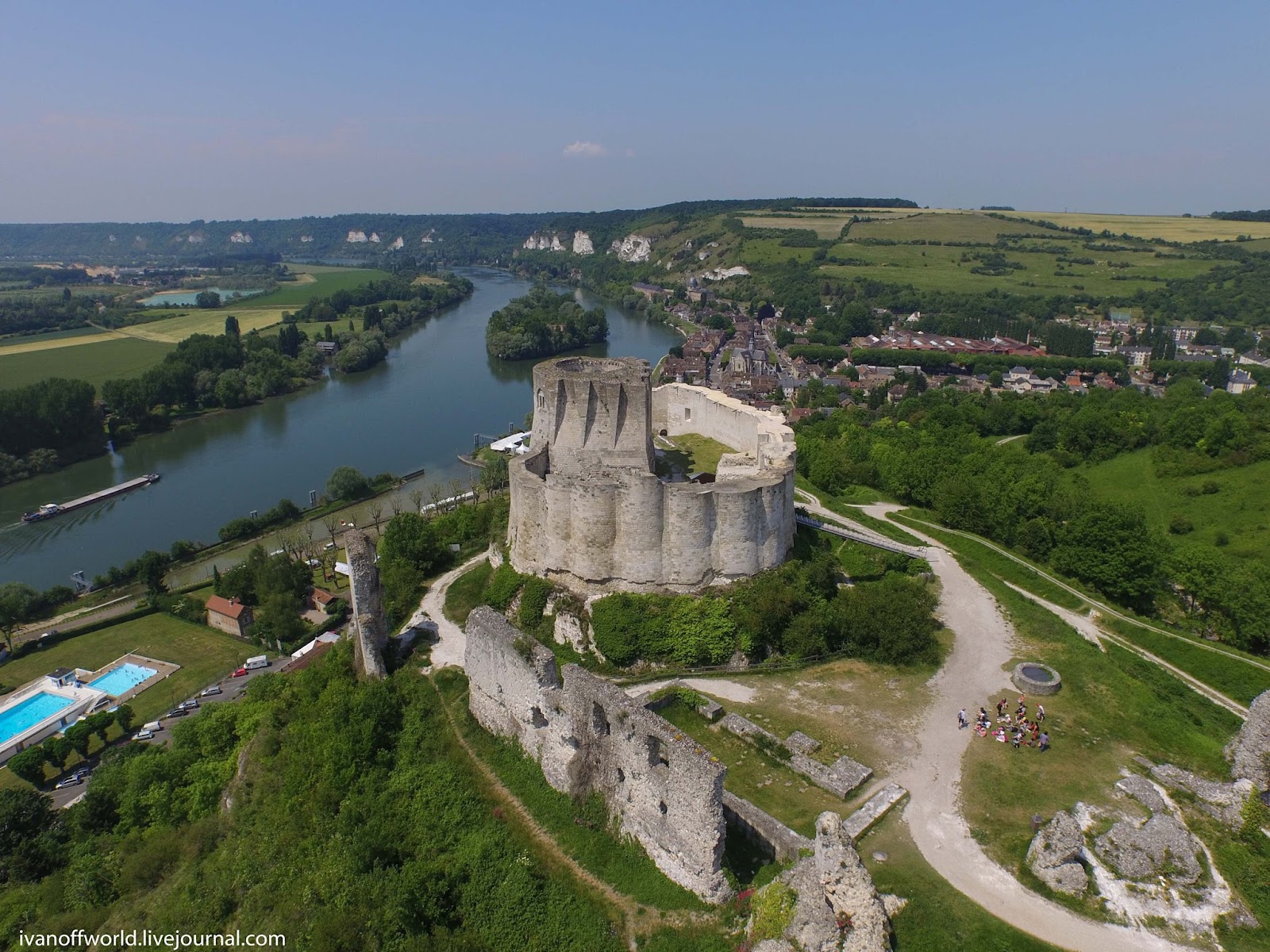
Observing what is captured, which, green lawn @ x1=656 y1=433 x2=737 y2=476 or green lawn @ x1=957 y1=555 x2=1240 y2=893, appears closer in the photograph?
green lawn @ x1=957 y1=555 x2=1240 y2=893

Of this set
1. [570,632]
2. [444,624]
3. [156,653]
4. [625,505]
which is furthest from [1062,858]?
[156,653]

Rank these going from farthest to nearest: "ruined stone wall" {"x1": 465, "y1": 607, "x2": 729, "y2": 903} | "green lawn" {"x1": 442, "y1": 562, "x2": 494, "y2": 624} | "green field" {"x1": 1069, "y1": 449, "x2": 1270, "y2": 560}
Result: 1. "green field" {"x1": 1069, "y1": 449, "x2": 1270, "y2": 560}
2. "green lawn" {"x1": 442, "y1": 562, "x2": 494, "y2": 624}
3. "ruined stone wall" {"x1": 465, "y1": 607, "x2": 729, "y2": 903}

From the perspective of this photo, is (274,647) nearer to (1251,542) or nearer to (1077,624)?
(1077,624)

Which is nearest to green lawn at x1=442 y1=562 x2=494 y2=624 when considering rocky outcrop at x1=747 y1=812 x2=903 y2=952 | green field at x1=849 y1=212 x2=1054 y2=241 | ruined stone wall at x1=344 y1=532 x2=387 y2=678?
ruined stone wall at x1=344 y1=532 x2=387 y2=678

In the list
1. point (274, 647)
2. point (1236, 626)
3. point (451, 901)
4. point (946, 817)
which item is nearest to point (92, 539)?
point (274, 647)

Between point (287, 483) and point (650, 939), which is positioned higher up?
point (650, 939)


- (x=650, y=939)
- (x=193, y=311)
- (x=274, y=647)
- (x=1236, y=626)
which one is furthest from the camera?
(x=193, y=311)

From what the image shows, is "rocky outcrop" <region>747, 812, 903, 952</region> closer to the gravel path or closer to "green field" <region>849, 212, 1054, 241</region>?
the gravel path
